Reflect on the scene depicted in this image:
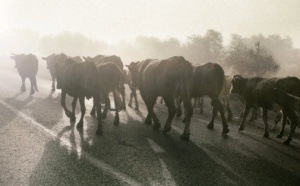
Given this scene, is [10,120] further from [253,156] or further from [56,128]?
[253,156]

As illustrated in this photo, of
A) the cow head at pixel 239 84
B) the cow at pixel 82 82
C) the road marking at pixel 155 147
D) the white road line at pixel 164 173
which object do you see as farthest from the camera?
the cow head at pixel 239 84

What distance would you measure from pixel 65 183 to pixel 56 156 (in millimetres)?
1442

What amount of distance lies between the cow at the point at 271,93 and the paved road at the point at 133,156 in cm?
80

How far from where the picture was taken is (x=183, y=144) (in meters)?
7.78

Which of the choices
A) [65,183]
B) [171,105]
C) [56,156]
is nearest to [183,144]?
[171,105]

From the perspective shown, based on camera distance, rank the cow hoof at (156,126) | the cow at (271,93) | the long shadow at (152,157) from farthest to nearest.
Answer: the cow hoof at (156,126)
the cow at (271,93)
the long shadow at (152,157)

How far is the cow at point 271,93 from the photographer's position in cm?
917

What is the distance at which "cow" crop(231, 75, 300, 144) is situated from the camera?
9.17 m

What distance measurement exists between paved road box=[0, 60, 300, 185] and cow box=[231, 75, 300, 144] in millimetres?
803

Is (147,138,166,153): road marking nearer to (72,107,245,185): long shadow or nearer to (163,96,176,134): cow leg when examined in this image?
(72,107,245,185): long shadow

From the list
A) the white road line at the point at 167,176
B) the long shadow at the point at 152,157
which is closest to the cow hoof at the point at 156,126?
the long shadow at the point at 152,157

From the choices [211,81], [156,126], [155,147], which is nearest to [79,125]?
[156,126]

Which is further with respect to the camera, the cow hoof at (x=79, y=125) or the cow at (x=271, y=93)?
the cow at (x=271, y=93)

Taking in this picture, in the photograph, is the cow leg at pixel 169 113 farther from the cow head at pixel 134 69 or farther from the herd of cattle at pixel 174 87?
the cow head at pixel 134 69
